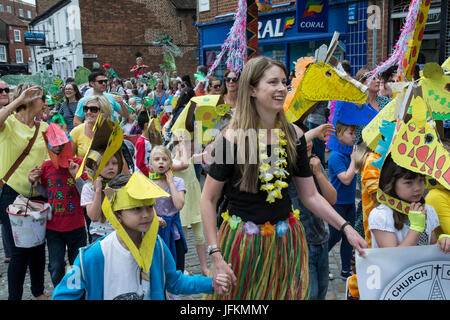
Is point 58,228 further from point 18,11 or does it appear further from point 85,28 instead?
point 18,11

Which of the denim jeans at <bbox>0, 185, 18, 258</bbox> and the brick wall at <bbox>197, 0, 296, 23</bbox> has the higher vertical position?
the brick wall at <bbox>197, 0, 296, 23</bbox>

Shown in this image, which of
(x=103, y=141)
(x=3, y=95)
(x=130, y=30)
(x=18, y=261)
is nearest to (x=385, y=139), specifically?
(x=103, y=141)

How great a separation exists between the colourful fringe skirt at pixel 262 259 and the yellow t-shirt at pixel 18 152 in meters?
2.21

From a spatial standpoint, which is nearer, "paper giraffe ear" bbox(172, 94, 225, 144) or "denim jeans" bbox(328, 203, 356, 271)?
"denim jeans" bbox(328, 203, 356, 271)

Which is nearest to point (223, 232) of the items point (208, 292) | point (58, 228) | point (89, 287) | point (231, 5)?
point (208, 292)

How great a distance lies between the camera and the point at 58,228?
12.2ft

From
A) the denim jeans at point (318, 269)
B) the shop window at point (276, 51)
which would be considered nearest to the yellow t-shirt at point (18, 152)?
the denim jeans at point (318, 269)

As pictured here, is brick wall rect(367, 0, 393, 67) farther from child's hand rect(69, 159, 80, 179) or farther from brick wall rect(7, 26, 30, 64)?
brick wall rect(7, 26, 30, 64)

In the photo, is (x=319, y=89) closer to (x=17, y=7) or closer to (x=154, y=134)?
(x=154, y=134)

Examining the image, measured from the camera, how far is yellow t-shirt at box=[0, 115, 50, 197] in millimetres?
3850

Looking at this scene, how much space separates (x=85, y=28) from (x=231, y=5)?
16174mm

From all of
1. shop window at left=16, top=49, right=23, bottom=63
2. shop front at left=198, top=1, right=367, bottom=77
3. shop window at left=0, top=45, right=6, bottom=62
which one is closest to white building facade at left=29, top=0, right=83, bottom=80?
shop front at left=198, top=1, right=367, bottom=77

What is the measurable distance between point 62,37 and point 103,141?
3465cm

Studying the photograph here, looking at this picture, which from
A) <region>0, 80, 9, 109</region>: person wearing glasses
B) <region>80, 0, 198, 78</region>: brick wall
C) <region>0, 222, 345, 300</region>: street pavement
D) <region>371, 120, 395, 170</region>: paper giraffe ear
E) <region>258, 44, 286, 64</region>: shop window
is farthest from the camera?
<region>80, 0, 198, 78</region>: brick wall
